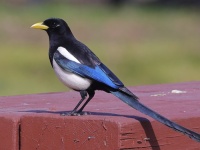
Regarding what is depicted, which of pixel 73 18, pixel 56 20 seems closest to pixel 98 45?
pixel 73 18

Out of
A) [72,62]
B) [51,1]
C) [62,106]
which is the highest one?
[72,62]

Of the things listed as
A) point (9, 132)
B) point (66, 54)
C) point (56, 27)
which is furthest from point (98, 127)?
point (56, 27)

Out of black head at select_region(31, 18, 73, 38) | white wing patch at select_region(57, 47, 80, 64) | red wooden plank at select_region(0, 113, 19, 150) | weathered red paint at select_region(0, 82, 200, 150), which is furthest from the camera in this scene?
black head at select_region(31, 18, 73, 38)

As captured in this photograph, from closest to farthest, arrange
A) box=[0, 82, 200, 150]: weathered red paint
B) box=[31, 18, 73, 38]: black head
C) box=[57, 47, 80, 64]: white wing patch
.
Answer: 1. box=[0, 82, 200, 150]: weathered red paint
2. box=[57, 47, 80, 64]: white wing patch
3. box=[31, 18, 73, 38]: black head

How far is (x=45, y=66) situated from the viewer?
563 inches

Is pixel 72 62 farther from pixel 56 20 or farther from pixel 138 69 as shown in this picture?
pixel 138 69

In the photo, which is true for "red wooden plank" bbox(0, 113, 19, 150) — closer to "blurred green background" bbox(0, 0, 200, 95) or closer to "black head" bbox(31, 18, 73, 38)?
"black head" bbox(31, 18, 73, 38)

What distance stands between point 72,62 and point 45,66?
32.5 ft

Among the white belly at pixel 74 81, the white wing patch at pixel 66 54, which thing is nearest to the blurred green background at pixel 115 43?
the white wing patch at pixel 66 54

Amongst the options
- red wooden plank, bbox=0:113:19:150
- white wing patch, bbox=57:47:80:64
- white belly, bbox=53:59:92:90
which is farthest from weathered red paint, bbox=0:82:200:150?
white wing patch, bbox=57:47:80:64

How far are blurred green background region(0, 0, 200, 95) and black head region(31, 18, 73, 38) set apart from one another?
712cm

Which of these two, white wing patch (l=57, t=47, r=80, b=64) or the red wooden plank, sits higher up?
white wing patch (l=57, t=47, r=80, b=64)

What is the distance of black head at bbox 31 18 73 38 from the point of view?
473 centimetres

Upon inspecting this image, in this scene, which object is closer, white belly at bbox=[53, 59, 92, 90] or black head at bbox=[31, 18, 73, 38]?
white belly at bbox=[53, 59, 92, 90]
